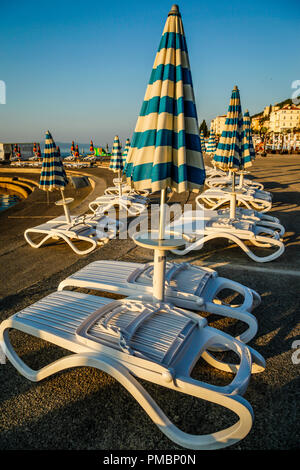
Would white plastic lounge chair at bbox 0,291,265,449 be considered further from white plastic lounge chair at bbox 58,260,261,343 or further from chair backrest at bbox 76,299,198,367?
white plastic lounge chair at bbox 58,260,261,343

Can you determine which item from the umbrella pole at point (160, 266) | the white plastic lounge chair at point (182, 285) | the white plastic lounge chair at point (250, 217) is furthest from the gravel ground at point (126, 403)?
the white plastic lounge chair at point (250, 217)

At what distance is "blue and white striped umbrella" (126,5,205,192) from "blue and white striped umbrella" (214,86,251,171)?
3756mm

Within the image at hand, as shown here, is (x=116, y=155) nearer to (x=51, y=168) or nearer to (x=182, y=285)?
(x=51, y=168)

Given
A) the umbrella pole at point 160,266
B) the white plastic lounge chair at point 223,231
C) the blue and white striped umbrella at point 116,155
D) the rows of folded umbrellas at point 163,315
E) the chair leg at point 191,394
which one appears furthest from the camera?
the blue and white striped umbrella at point 116,155

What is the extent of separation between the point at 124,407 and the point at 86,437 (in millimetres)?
394

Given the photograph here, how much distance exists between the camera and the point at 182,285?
352cm

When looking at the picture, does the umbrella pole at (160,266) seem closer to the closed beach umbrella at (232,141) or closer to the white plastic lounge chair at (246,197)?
the closed beach umbrella at (232,141)

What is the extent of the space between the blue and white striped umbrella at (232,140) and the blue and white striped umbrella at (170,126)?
12.3 ft

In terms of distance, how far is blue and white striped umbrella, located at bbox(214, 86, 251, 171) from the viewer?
20.1ft

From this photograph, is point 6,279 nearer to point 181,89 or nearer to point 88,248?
point 88,248

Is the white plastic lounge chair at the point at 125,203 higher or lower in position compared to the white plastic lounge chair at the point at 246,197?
lower

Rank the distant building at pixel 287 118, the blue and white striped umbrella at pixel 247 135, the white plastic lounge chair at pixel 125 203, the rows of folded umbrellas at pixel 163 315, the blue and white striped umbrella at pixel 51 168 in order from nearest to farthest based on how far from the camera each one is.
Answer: the rows of folded umbrellas at pixel 163 315
the blue and white striped umbrella at pixel 51 168
the blue and white striped umbrella at pixel 247 135
the white plastic lounge chair at pixel 125 203
the distant building at pixel 287 118

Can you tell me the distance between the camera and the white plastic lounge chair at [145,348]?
2.08 meters

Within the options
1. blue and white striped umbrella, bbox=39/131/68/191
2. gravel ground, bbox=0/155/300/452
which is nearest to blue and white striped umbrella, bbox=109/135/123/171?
blue and white striped umbrella, bbox=39/131/68/191
